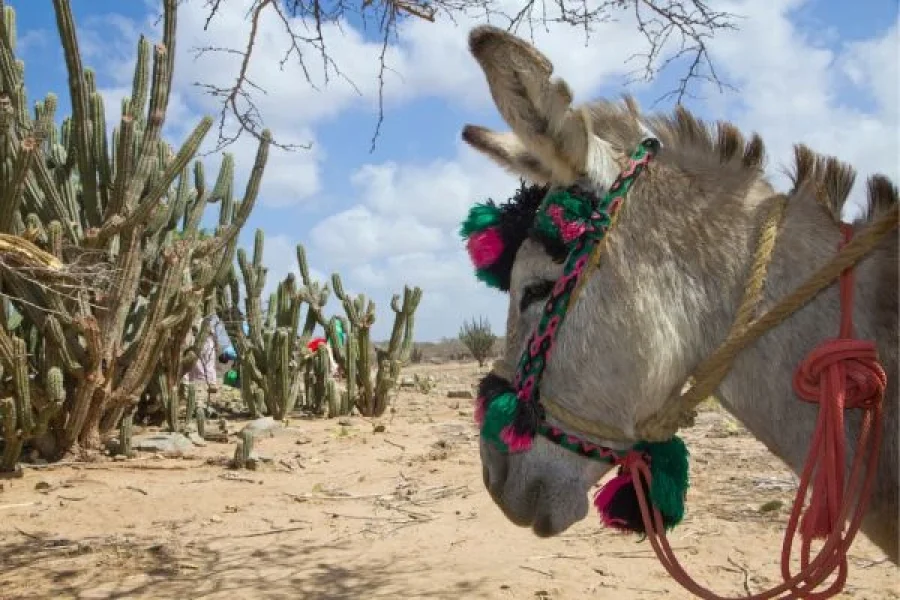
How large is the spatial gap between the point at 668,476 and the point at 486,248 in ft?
2.70

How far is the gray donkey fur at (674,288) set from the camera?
1.68m

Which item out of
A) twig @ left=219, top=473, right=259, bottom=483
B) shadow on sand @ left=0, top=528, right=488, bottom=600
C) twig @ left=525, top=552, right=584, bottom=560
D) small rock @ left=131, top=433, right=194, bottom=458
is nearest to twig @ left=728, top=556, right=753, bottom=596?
twig @ left=525, top=552, right=584, bottom=560

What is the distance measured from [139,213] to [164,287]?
90 centimetres

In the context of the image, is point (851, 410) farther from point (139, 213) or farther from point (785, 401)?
point (139, 213)

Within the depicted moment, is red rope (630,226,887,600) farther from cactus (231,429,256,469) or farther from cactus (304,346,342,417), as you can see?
cactus (304,346,342,417)

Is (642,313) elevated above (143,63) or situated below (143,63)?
below

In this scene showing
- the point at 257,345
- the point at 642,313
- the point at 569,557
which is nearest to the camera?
the point at 642,313

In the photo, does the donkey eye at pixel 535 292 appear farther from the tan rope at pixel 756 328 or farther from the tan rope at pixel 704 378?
the tan rope at pixel 756 328

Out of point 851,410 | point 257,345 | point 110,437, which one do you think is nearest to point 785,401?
point 851,410

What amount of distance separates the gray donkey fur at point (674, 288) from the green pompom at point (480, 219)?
0.18 metres

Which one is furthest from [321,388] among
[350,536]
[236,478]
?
[350,536]

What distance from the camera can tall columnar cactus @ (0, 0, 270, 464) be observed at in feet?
20.9

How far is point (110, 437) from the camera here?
7.71 m

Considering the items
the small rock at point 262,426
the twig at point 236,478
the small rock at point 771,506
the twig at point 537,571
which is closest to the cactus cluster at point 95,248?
the small rock at point 262,426
